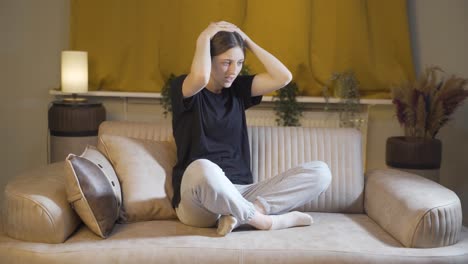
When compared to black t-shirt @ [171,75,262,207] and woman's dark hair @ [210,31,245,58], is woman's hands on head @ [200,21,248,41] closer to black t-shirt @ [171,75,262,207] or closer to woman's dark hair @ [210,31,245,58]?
woman's dark hair @ [210,31,245,58]

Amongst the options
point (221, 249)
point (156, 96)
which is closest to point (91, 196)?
point (221, 249)

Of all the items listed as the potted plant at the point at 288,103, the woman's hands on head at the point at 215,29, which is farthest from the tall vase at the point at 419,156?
the woman's hands on head at the point at 215,29

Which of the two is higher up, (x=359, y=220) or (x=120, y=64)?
(x=120, y=64)

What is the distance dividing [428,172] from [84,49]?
221 centimetres

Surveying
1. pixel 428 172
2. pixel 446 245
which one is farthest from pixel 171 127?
pixel 428 172

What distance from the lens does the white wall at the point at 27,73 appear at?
12.8 feet

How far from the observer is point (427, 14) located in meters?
3.79

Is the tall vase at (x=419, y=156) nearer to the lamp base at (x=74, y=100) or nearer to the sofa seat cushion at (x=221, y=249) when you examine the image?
the sofa seat cushion at (x=221, y=249)

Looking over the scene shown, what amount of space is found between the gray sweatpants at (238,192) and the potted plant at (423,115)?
109 centimetres

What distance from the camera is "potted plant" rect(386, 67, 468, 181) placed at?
11.1 feet

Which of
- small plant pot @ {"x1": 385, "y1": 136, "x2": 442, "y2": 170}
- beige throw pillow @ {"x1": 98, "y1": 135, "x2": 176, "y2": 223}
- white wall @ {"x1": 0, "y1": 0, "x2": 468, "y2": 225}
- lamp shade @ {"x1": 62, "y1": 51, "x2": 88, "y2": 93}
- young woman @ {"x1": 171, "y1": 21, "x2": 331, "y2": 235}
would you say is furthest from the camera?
white wall @ {"x1": 0, "y1": 0, "x2": 468, "y2": 225}

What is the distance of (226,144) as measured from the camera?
2.50 metres

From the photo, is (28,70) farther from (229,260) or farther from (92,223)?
(229,260)

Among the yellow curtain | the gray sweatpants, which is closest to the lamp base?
the yellow curtain
